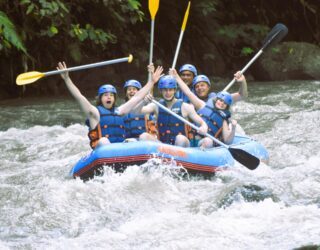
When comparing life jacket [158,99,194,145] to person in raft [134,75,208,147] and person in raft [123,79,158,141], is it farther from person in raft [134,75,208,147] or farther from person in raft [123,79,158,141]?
person in raft [123,79,158,141]

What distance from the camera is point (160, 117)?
288 inches

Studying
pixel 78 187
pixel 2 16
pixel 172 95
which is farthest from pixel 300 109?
pixel 78 187

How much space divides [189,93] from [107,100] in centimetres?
115

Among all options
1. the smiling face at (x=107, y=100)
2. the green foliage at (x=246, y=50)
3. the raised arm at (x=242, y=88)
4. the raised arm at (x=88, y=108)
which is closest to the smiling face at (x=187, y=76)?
the raised arm at (x=242, y=88)

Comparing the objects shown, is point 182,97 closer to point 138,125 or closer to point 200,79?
point 200,79

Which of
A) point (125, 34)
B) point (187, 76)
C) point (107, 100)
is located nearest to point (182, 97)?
point (187, 76)

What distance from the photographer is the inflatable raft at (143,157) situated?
6.18m

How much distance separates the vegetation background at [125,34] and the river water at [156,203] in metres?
3.05

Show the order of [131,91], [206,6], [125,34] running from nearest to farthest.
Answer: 1. [131,91]
2. [125,34]
3. [206,6]

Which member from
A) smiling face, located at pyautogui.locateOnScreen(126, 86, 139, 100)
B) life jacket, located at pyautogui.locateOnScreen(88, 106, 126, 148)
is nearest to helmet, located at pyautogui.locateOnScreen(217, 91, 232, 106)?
smiling face, located at pyautogui.locateOnScreen(126, 86, 139, 100)

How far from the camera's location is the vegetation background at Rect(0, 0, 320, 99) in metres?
11.1

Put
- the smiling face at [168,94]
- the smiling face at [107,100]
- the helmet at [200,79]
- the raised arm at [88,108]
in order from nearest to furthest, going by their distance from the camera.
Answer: the raised arm at [88,108] → the smiling face at [107,100] → the smiling face at [168,94] → the helmet at [200,79]

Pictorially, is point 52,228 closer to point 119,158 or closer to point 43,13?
point 119,158

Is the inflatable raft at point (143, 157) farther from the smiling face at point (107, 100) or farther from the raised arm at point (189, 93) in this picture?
the raised arm at point (189, 93)
